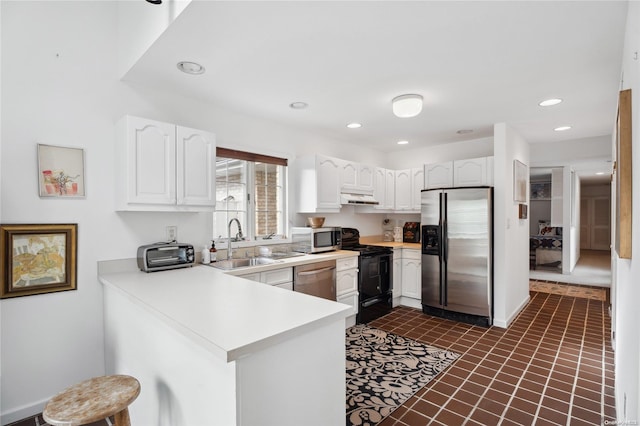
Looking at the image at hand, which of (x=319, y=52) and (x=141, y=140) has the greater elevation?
(x=319, y=52)

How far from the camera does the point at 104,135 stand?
2.52 metres

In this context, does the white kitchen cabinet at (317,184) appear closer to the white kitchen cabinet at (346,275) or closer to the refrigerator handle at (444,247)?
the white kitchen cabinet at (346,275)

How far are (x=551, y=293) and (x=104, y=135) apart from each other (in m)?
6.52

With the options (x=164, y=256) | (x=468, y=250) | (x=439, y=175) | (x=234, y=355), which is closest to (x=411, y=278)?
(x=468, y=250)

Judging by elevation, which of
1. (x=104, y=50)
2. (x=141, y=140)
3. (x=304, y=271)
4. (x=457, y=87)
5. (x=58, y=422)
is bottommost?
(x=58, y=422)

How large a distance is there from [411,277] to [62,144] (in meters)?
4.14

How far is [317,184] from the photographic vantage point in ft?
12.7

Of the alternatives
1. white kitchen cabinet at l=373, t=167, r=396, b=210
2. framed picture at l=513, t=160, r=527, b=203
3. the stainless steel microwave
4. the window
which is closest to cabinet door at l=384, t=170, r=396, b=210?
white kitchen cabinet at l=373, t=167, r=396, b=210

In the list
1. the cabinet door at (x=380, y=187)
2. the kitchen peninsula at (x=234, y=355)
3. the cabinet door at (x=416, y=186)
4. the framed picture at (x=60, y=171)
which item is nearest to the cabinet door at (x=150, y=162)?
the framed picture at (x=60, y=171)

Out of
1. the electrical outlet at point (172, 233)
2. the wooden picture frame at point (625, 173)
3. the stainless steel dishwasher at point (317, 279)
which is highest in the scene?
the wooden picture frame at point (625, 173)

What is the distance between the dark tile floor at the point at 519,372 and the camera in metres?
2.15

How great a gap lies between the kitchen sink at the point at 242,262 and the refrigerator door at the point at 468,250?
7.43ft

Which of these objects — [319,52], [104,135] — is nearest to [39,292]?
[104,135]

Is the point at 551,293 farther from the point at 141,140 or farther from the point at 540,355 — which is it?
the point at 141,140
